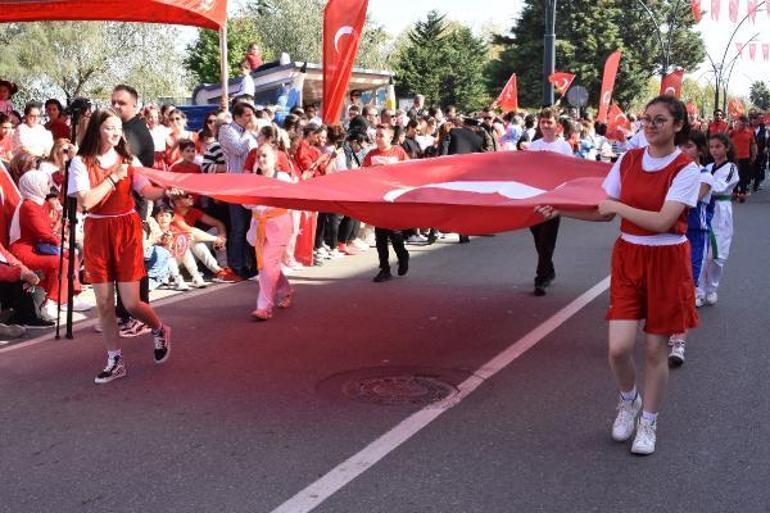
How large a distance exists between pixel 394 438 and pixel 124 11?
314 inches

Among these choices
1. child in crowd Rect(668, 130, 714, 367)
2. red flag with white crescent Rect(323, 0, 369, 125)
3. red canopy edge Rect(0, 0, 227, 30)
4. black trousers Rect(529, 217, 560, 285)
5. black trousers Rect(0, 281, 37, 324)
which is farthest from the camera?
red flag with white crescent Rect(323, 0, 369, 125)

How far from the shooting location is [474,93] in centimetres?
6241

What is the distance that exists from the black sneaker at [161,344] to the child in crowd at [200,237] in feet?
11.7

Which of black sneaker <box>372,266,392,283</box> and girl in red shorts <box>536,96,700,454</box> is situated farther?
black sneaker <box>372,266,392,283</box>

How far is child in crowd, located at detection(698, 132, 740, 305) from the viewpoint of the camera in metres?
7.89

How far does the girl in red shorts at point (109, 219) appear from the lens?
569cm

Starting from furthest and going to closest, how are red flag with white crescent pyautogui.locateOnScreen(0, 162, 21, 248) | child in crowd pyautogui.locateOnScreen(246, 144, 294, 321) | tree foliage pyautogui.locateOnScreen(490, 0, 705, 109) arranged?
tree foliage pyautogui.locateOnScreen(490, 0, 705, 109)
red flag with white crescent pyautogui.locateOnScreen(0, 162, 21, 248)
child in crowd pyautogui.locateOnScreen(246, 144, 294, 321)

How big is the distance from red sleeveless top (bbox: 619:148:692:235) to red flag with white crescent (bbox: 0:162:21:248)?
563 cm

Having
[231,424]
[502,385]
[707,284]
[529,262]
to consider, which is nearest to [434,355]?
[502,385]

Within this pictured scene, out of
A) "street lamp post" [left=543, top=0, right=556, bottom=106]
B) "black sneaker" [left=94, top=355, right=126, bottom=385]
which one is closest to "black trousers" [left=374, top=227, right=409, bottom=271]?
"black sneaker" [left=94, top=355, right=126, bottom=385]

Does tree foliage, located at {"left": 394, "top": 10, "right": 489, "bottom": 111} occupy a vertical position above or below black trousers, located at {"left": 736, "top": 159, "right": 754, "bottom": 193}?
above

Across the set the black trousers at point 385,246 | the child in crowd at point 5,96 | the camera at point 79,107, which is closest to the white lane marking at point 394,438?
the black trousers at point 385,246

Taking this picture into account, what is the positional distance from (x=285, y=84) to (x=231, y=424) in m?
16.1

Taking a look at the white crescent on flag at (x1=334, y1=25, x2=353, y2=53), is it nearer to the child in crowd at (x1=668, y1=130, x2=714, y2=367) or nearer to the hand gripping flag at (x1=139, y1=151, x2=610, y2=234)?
A: the hand gripping flag at (x1=139, y1=151, x2=610, y2=234)
